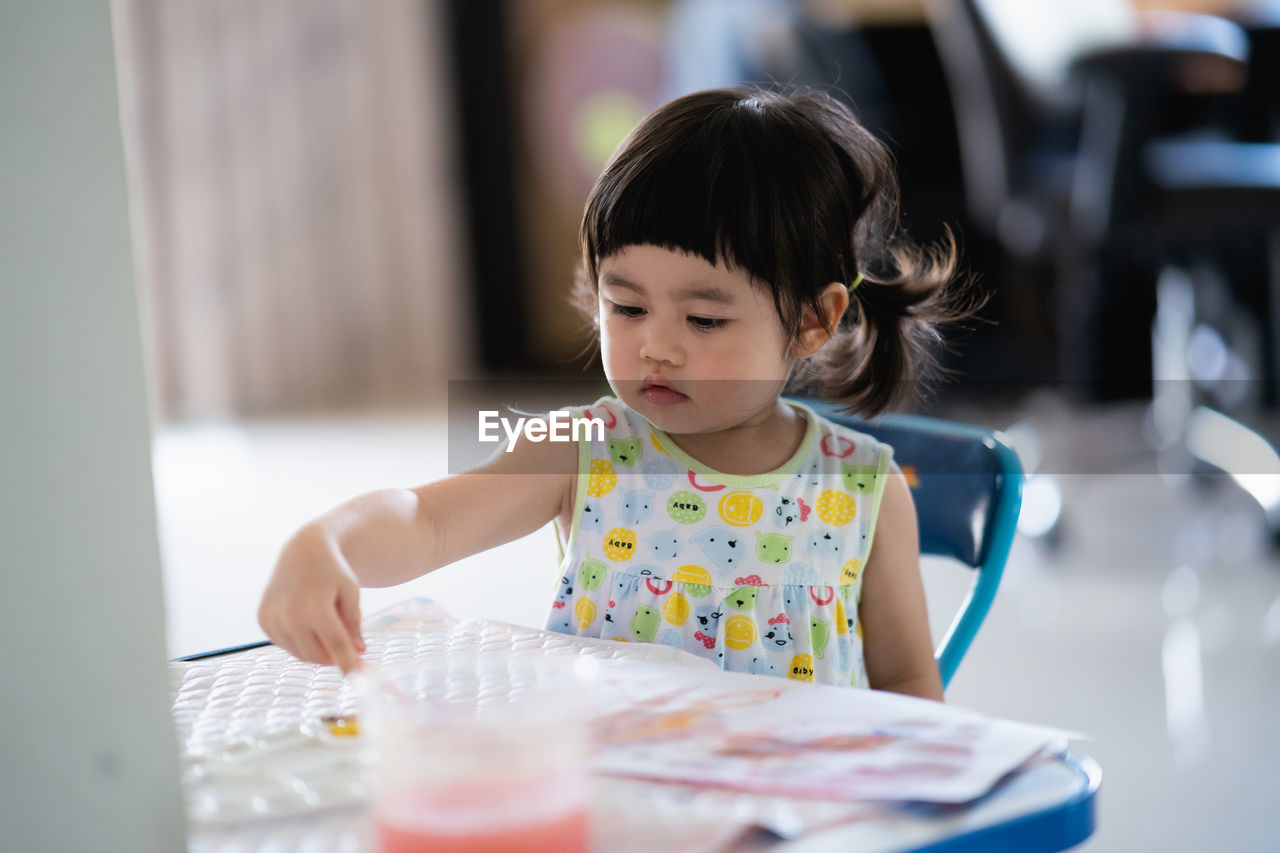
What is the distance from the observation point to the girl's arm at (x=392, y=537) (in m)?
0.48

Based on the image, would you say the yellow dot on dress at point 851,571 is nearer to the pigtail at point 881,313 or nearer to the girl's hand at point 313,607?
the pigtail at point 881,313

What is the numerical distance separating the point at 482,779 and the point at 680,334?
0.45 meters

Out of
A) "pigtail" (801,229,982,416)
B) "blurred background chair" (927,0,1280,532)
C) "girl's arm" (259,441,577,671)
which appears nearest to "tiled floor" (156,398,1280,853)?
"blurred background chair" (927,0,1280,532)

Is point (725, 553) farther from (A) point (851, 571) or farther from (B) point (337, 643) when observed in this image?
(B) point (337, 643)

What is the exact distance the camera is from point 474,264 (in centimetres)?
484

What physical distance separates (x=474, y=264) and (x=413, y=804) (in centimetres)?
458

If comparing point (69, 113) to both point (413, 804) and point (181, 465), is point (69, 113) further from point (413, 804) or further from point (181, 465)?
point (181, 465)

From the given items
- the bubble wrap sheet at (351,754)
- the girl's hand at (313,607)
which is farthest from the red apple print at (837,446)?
the girl's hand at (313,607)

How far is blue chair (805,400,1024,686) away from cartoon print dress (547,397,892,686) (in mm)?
92

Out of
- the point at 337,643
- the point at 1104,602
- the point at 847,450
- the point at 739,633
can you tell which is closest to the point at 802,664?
the point at 739,633

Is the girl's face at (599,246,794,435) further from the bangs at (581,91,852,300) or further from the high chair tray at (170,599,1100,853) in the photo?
the high chair tray at (170,599,1100,853)

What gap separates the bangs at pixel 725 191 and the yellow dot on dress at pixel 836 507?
0.13 meters

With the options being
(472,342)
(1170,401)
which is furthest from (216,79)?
(1170,401)

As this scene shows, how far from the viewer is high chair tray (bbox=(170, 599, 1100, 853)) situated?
0.38 meters
